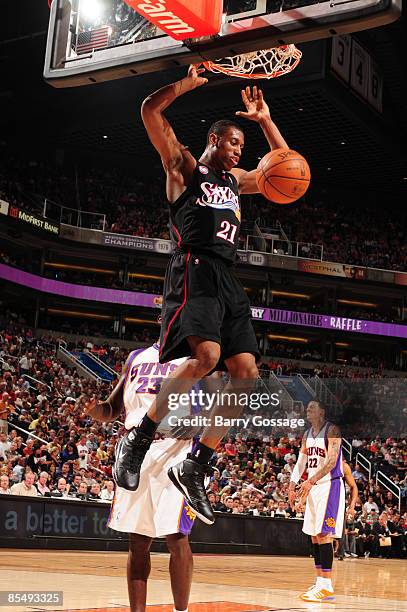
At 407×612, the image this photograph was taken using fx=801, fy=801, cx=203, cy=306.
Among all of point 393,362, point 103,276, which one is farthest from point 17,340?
point 393,362

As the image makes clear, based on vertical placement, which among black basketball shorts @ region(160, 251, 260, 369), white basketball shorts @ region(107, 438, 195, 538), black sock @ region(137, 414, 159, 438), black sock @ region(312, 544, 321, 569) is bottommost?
black sock @ region(312, 544, 321, 569)

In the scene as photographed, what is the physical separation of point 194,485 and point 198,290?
3.56ft

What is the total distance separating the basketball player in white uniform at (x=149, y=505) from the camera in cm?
546

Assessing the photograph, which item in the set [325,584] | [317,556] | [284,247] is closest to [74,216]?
[284,247]

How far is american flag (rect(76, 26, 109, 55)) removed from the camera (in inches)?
220

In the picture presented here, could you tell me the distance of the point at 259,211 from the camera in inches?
1340

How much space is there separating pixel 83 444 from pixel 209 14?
42.2 ft

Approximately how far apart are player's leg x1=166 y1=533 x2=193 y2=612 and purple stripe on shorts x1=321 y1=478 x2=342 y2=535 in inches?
164

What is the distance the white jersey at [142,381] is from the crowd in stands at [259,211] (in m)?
24.2

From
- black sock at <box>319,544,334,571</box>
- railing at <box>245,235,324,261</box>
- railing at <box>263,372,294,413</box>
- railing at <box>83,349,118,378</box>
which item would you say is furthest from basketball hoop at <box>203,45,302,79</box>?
railing at <box>245,235,324,261</box>

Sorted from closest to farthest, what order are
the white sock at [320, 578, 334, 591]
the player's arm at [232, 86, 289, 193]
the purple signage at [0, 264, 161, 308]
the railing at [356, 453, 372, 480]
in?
the player's arm at [232, 86, 289, 193]
the white sock at [320, 578, 334, 591]
the railing at [356, 453, 372, 480]
the purple signage at [0, 264, 161, 308]

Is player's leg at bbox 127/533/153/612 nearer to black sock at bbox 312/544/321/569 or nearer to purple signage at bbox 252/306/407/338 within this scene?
black sock at bbox 312/544/321/569

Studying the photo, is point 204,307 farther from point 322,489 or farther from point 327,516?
point 322,489

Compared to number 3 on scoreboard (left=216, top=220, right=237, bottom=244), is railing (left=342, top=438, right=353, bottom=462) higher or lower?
lower
